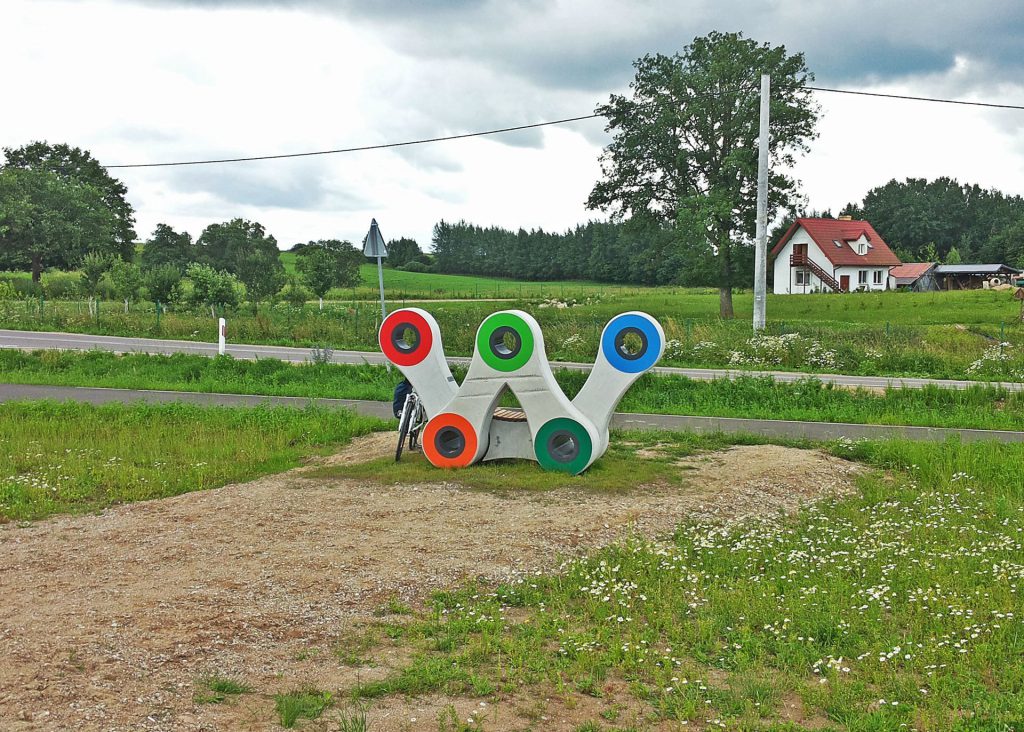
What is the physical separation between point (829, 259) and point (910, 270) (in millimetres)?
16644

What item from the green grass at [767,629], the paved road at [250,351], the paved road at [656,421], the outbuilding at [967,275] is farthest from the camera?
the outbuilding at [967,275]

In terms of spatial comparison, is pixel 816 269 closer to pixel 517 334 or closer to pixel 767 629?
pixel 517 334

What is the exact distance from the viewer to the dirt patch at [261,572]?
16.1 feet

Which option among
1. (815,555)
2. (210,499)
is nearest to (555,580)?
(815,555)

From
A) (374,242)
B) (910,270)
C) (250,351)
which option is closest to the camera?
(374,242)

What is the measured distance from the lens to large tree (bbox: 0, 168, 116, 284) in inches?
2763

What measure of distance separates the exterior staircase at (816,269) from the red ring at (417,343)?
58.6 m

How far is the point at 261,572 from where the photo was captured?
23.0 feet

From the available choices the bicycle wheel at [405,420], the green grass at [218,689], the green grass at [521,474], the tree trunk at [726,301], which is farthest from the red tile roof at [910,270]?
the green grass at [218,689]

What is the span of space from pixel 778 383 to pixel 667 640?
42.0ft

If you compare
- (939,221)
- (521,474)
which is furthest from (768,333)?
(939,221)

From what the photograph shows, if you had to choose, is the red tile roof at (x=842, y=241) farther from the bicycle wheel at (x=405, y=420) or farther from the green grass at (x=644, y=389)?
the bicycle wheel at (x=405, y=420)

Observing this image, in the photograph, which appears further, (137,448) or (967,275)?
(967,275)

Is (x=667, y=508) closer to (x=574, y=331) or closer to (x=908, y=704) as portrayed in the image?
(x=908, y=704)
